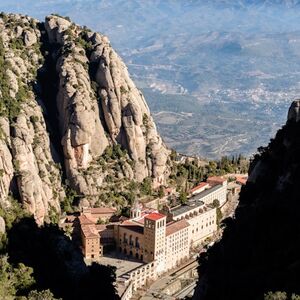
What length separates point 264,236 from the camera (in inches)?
1582

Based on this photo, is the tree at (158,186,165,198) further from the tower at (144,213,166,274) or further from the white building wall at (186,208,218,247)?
the tower at (144,213,166,274)

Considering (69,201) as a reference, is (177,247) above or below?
below

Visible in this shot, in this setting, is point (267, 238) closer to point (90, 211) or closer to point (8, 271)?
point (8, 271)

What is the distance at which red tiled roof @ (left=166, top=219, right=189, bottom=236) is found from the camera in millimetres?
70356

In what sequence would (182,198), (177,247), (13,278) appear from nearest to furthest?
(13,278)
(177,247)
(182,198)

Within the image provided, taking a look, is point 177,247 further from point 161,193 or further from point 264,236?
point 264,236

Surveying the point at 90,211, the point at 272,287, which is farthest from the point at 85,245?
the point at 272,287

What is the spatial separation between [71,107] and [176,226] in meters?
19.1

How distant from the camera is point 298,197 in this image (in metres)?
40.5

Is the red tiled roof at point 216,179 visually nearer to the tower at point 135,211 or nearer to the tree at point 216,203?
the tree at point 216,203

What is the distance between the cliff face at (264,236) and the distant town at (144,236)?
1797cm

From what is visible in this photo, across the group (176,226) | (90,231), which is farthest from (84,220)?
(176,226)

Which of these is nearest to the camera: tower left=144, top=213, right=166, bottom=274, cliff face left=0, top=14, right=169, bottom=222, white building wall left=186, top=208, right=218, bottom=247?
tower left=144, top=213, right=166, bottom=274

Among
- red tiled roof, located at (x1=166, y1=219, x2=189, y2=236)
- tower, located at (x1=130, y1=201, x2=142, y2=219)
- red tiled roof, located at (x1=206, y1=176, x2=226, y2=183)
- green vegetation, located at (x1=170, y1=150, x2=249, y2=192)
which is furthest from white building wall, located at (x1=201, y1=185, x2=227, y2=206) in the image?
tower, located at (x1=130, y1=201, x2=142, y2=219)
